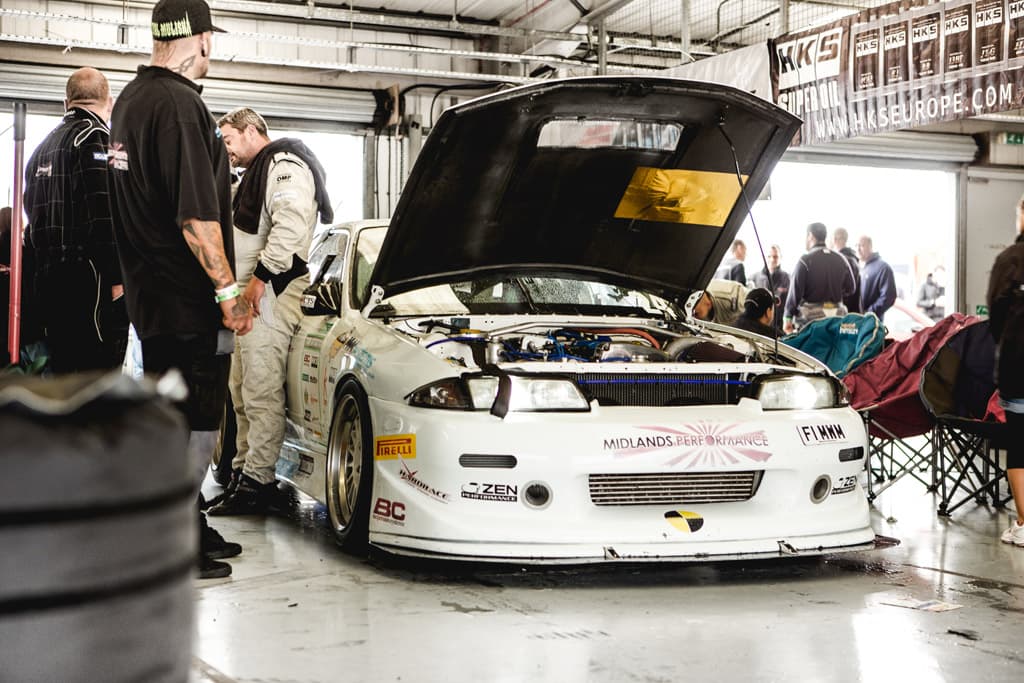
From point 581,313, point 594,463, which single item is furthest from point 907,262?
point 594,463

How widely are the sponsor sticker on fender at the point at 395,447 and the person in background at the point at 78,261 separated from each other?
1136 mm

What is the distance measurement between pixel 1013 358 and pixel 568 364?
213 centimetres

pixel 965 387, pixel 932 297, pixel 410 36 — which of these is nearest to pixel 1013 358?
pixel 965 387

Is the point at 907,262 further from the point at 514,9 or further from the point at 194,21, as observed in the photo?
the point at 194,21

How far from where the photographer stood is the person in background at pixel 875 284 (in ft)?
44.8

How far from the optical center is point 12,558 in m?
1.12

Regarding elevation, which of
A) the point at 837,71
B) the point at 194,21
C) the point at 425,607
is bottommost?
the point at 425,607

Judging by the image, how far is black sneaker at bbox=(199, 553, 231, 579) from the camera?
4.16 m

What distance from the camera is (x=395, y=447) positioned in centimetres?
427

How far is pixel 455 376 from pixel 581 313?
4.35ft

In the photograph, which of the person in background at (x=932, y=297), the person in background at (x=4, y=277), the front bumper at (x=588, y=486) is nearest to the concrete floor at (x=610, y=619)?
the front bumper at (x=588, y=486)

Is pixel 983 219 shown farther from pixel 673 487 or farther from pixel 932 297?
pixel 673 487

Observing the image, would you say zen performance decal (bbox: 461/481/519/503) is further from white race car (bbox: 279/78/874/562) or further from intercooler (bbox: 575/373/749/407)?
intercooler (bbox: 575/373/749/407)

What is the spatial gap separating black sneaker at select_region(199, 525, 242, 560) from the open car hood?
1.26 metres
